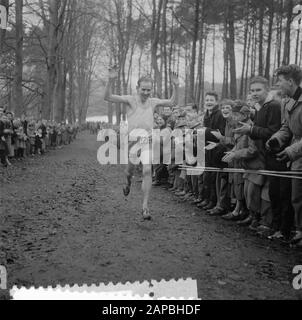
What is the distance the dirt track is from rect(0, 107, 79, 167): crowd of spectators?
6985 mm

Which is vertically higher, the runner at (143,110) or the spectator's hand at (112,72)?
the spectator's hand at (112,72)

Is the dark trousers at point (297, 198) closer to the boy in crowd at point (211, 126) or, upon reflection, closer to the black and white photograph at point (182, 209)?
the black and white photograph at point (182, 209)

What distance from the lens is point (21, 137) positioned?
18.1m

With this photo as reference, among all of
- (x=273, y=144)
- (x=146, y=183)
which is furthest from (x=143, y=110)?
(x=273, y=144)

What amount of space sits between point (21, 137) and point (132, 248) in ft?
45.6

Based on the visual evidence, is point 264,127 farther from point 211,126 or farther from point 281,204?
point 211,126

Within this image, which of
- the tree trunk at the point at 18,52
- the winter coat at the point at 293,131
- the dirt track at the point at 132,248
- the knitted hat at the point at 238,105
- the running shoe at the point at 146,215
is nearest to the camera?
the dirt track at the point at 132,248

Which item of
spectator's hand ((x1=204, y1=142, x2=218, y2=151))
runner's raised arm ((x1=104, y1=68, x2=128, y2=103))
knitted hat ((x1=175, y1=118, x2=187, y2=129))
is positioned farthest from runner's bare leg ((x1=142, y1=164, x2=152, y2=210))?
knitted hat ((x1=175, y1=118, x2=187, y2=129))

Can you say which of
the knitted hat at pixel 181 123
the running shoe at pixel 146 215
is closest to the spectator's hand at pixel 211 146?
the running shoe at pixel 146 215

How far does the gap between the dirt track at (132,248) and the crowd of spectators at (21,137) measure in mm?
6985

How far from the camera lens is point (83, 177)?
1321 cm

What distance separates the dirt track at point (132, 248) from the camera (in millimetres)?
4191
